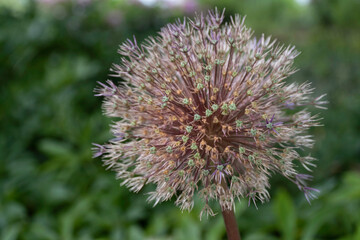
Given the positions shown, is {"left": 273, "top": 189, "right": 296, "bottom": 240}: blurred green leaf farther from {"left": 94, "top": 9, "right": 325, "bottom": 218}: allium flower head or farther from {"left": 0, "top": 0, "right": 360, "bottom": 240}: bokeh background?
{"left": 94, "top": 9, "right": 325, "bottom": 218}: allium flower head

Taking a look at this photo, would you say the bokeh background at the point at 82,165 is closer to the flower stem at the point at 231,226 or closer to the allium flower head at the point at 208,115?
the allium flower head at the point at 208,115

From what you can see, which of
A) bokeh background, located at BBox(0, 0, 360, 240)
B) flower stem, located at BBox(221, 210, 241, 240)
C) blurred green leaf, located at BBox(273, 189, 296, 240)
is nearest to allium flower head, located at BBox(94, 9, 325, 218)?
flower stem, located at BBox(221, 210, 241, 240)

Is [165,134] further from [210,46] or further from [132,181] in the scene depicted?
[210,46]

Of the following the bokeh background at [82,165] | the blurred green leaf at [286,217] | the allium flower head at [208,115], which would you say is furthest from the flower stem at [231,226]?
the blurred green leaf at [286,217]

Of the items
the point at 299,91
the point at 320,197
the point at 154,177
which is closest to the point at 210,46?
the point at 299,91

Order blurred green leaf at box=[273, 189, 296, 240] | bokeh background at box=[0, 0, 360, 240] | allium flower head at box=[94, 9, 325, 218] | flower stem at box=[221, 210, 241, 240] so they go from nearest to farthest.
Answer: flower stem at box=[221, 210, 241, 240]
allium flower head at box=[94, 9, 325, 218]
blurred green leaf at box=[273, 189, 296, 240]
bokeh background at box=[0, 0, 360, 240]

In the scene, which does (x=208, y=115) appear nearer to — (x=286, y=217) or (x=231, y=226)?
(x=231, y=226)

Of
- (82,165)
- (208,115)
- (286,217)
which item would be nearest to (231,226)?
(208,115)
